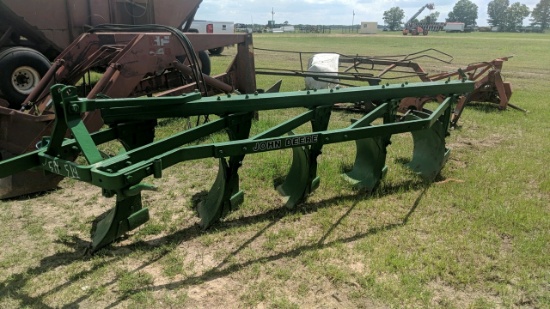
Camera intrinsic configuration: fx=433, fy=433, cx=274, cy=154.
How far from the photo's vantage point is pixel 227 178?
3557mm

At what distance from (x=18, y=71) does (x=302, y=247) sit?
5692 mm

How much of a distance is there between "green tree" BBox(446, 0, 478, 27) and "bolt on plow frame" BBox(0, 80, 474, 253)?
129 metres

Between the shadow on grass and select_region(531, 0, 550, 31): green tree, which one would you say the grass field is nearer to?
the shadow on grass

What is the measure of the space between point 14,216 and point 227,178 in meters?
1.83

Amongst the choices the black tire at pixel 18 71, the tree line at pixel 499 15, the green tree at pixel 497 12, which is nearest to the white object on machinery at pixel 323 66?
the black tire at pixel 18 71

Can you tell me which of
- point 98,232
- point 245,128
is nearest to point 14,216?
point 98,232

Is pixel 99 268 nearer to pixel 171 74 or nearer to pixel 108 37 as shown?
pixel 108 37

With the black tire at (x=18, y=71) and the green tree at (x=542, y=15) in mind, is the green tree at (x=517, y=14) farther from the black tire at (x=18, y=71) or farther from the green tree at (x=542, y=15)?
the black tire at (x=18, y=71)

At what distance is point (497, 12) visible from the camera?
11519 centimetres

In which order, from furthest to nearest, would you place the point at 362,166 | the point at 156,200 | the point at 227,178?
the point at 362,166 → the point at 156,200 → the point at 227,178

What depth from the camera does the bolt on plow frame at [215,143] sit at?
260 centimetres

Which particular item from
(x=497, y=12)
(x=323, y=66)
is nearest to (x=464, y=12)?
(x=497, y=12)

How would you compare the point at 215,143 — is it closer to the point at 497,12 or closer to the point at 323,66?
the point at 323,66

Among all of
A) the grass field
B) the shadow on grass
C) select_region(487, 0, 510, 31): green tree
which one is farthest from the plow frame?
select_region(487, 0, 510, 31): green tree
